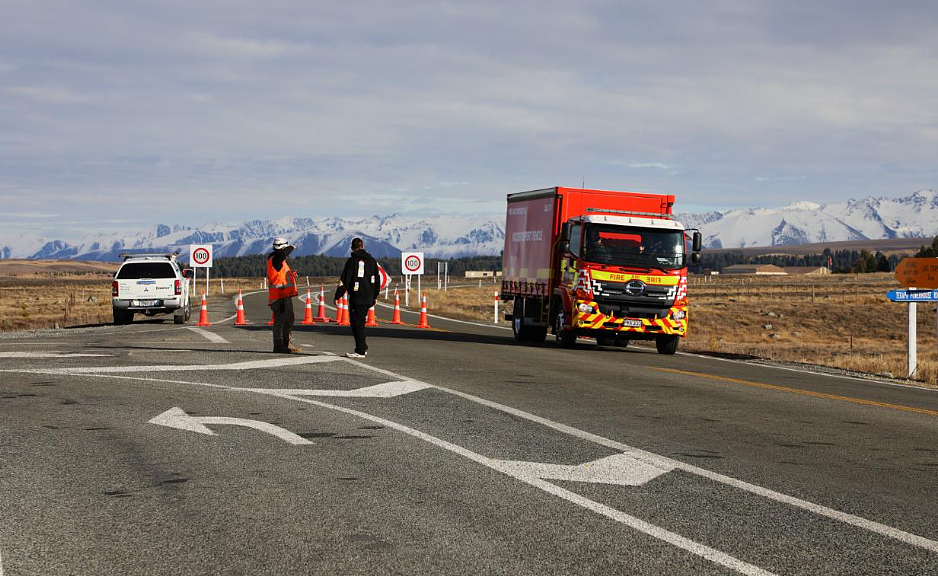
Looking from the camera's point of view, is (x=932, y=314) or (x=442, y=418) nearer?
(x=442, y=418)

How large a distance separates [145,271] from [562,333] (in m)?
13.0

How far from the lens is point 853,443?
352 inches

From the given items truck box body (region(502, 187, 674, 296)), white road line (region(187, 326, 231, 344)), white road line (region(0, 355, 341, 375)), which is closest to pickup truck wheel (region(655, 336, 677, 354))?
truck box body (region(502, 187, 674, 296))

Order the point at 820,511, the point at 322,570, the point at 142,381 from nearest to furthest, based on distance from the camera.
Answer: the point at 322,570 → the point at 820,511 → the point at 142,381

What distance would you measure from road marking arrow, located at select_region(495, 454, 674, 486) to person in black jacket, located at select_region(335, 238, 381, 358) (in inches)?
330

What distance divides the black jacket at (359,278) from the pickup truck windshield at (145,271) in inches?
531

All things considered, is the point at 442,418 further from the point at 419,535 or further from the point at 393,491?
the point at 419,535

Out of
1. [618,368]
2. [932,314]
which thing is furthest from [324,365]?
[932,314]

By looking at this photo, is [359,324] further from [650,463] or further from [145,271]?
[145,271]

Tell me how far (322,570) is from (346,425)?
4530mm

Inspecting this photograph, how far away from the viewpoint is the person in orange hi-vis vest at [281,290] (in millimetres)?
16062

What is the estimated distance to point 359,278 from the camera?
15711 millimetres

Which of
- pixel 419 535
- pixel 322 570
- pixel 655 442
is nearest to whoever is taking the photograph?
pixel 322 570

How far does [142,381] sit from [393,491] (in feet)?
23.2
